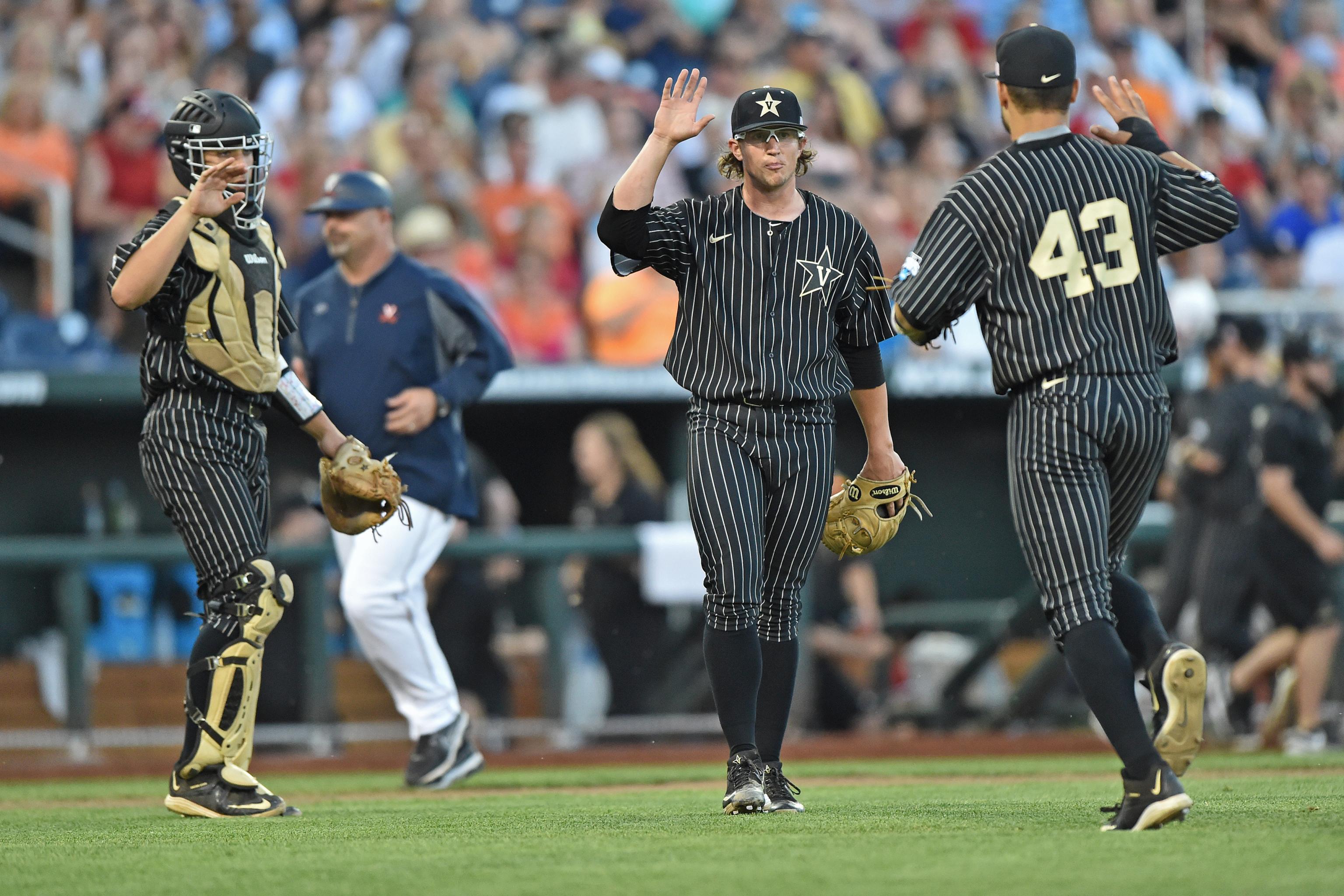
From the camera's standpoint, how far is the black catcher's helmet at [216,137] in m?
5.43

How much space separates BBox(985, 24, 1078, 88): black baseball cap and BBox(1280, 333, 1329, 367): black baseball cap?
5.01 metres

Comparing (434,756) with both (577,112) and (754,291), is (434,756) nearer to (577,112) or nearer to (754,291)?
(754,291)

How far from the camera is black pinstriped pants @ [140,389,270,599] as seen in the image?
17.7ft

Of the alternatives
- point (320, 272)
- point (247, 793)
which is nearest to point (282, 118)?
point (320, 272)

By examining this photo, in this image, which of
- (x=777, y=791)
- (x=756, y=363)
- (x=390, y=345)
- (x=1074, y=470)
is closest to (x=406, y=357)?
(x=390, y=345)

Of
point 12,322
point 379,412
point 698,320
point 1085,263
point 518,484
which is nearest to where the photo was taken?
point 1085,263

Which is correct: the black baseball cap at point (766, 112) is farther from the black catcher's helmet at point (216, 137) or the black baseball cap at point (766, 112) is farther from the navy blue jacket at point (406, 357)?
the navy blue jacket at point (406, 357)

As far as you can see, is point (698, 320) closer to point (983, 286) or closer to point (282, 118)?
point (983, 286)

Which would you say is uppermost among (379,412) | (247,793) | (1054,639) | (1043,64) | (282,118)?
(282,118)

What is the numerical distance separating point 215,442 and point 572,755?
4.33m

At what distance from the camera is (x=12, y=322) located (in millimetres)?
10016

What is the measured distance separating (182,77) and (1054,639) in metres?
8.98

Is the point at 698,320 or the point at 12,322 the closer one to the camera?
the point at 698,320

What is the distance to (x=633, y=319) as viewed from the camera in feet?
35.3
